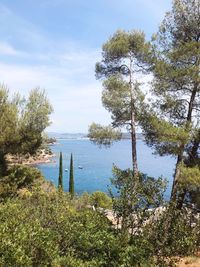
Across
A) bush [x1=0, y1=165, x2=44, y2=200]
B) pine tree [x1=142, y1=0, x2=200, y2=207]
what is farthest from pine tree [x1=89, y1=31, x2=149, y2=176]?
bush [x1=0, y1=165, x2=44, y2=200]

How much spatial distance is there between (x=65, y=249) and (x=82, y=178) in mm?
78059

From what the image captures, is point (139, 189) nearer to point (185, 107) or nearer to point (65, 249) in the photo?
point (65, 249)

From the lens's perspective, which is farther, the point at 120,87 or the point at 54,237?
the point at 120,87

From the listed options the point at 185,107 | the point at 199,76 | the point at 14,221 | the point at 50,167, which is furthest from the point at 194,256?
the point at 50,167

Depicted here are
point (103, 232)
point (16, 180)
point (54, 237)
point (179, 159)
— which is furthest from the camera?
point (16, 180)

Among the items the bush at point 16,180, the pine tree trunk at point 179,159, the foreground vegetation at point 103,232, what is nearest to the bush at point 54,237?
the foreground vegetation at point 103,232

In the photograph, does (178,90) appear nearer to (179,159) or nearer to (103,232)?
(179,159)

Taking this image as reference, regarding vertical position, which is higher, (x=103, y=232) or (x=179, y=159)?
(x=179, y=159)

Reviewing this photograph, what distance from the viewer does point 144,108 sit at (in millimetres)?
16328

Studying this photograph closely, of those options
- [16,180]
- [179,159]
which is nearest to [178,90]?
[179,159]

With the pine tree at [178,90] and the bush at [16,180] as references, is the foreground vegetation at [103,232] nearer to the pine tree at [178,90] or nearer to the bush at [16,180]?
the pine tree at [178,90]

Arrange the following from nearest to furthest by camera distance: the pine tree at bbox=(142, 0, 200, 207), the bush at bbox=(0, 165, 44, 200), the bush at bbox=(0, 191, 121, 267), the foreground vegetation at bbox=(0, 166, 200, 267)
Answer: the bush at bbox=(0, 191, 121, 267) → the foreground vegetation at bbox=(0, 166, 200, 267) → the pine tree at bbox=(142, 0, 200, 207) → the bush at bbox=(0, 165, 44, 200)

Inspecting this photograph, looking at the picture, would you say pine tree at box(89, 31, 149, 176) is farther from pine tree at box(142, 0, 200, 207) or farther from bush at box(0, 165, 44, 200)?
bush at box(0, 165, 44, 200)

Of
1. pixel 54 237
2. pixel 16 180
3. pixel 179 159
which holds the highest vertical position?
pixel 179 159
